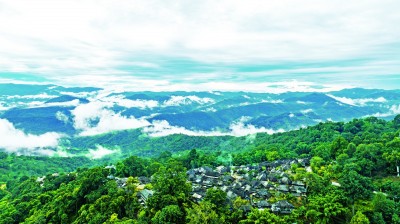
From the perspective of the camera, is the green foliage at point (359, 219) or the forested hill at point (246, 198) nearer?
the green foliage at point (359, 219)

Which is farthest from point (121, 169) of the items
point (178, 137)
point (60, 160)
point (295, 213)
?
point (178, 137)

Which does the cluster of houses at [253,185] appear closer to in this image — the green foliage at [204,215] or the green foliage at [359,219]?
the green foliage at [204,215]

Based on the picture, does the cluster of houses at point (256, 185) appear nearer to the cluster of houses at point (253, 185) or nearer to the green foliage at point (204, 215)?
the cluster of houses at point (253, 185)

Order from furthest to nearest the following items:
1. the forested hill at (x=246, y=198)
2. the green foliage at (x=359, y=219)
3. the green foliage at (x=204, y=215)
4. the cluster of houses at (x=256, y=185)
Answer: the cluster of houses at (x=256, y=185) < the forested hill at (x=246, y=198) < the green foliage at (x=359, y=219) < the green foliage at (x=204, y=215)

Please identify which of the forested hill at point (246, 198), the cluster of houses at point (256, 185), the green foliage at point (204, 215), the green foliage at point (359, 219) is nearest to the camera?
the green foliage at point (204, 215)

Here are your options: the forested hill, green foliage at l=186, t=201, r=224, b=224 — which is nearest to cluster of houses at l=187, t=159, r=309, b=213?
the forested hill

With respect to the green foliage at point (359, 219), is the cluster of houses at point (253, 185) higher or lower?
lower

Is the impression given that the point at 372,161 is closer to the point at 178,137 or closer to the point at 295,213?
the point at 295,213

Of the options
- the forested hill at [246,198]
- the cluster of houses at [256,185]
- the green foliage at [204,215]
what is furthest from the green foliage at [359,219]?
the green foliage at [204,215]

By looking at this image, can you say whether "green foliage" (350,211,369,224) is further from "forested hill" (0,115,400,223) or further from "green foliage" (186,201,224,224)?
"green foliage" (186,201,224,224)

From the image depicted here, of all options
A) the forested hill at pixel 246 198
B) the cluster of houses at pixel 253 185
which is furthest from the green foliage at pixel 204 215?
the cluster of houses at pixel 253 185
